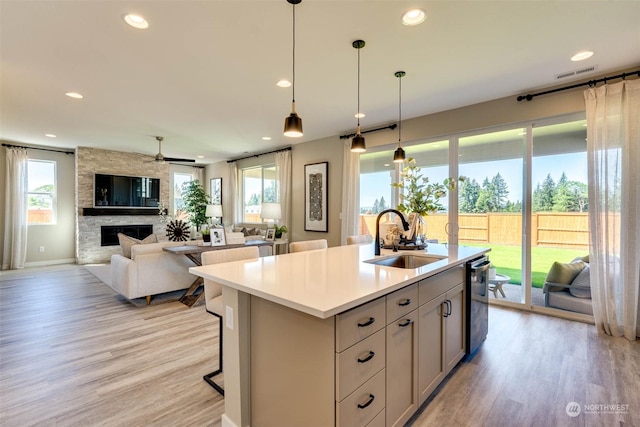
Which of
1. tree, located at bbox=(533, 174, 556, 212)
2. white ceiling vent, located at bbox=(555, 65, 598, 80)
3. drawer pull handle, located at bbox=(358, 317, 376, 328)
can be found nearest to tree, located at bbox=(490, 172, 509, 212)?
tree, located at bbox=(533, 174, 556, 212)

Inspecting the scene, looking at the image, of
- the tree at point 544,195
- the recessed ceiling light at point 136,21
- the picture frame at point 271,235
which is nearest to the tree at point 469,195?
the tree at point 544,195

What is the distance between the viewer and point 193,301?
13.1 feet

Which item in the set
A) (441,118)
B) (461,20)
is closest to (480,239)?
(441,118)

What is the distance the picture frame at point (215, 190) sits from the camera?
29.2 feet

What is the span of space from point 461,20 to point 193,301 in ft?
14.0

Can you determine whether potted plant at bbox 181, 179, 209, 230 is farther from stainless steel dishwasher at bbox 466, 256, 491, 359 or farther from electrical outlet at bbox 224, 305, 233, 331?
stainless steel dishwasher at bbox 466, 256, 491, 359

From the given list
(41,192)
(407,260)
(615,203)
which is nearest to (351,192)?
(407,260)

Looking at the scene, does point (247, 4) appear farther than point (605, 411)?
Yes

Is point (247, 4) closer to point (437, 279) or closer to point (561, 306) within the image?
point (437, 279)

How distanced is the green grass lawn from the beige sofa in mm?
4271

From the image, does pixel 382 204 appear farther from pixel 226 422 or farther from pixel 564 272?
pixel 226 422

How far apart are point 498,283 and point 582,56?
2.70 metres

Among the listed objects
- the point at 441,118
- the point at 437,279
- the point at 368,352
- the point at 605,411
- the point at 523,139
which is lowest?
the point at 605,411

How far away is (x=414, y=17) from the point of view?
2199 mm
